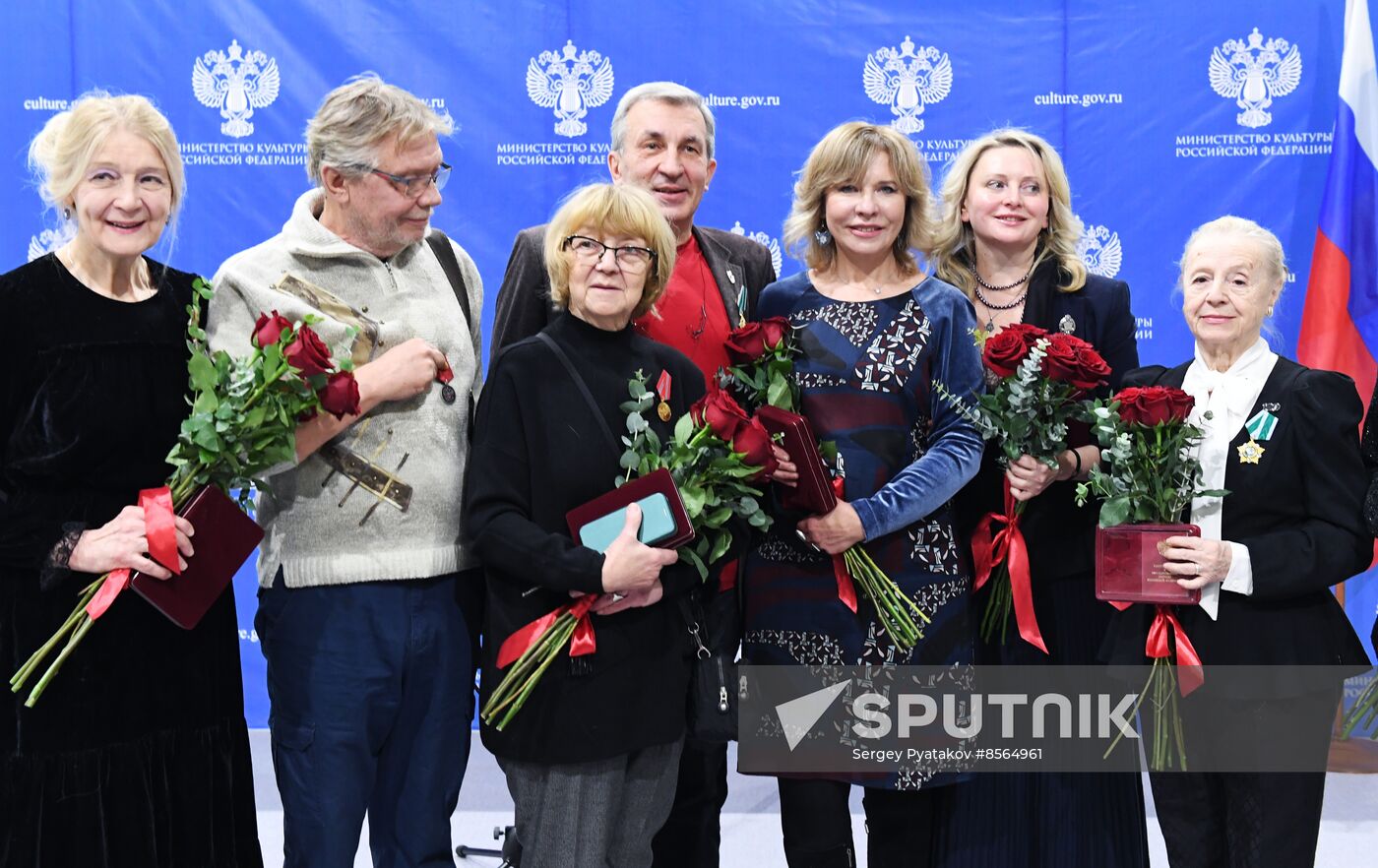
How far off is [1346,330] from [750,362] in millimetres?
3329

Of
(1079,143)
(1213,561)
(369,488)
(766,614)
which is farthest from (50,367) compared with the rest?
(1079,143)

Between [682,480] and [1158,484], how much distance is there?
100cm

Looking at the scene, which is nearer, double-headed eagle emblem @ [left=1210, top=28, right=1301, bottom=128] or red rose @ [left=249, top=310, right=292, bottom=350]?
red rose @ [left=249, top=310, right=292, bottom=350]

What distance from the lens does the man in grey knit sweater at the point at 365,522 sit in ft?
7.82

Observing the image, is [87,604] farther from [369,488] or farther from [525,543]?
[525,543]

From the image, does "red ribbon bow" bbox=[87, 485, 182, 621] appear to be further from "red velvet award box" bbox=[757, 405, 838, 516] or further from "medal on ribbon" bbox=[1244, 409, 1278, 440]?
"medal on ribbon" bbox=[1244, 409, 1278, 440]

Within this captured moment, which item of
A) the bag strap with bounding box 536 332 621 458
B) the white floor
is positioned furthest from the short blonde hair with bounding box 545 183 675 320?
the white floor

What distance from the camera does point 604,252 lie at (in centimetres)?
238

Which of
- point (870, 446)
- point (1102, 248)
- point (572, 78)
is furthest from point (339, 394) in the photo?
point (1102, 248)

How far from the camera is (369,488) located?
2.42 meters

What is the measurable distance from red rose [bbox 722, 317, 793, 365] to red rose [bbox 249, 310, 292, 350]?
85 cm

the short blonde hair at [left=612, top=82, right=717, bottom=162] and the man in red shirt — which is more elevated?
the short blonde hair at [left=612, top=82, right=717, bottom=162]

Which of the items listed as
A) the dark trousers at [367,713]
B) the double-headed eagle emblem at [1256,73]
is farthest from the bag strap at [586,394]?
the double-headed eagle emblem at [1256,73]

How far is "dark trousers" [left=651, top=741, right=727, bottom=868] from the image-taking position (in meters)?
3.00
